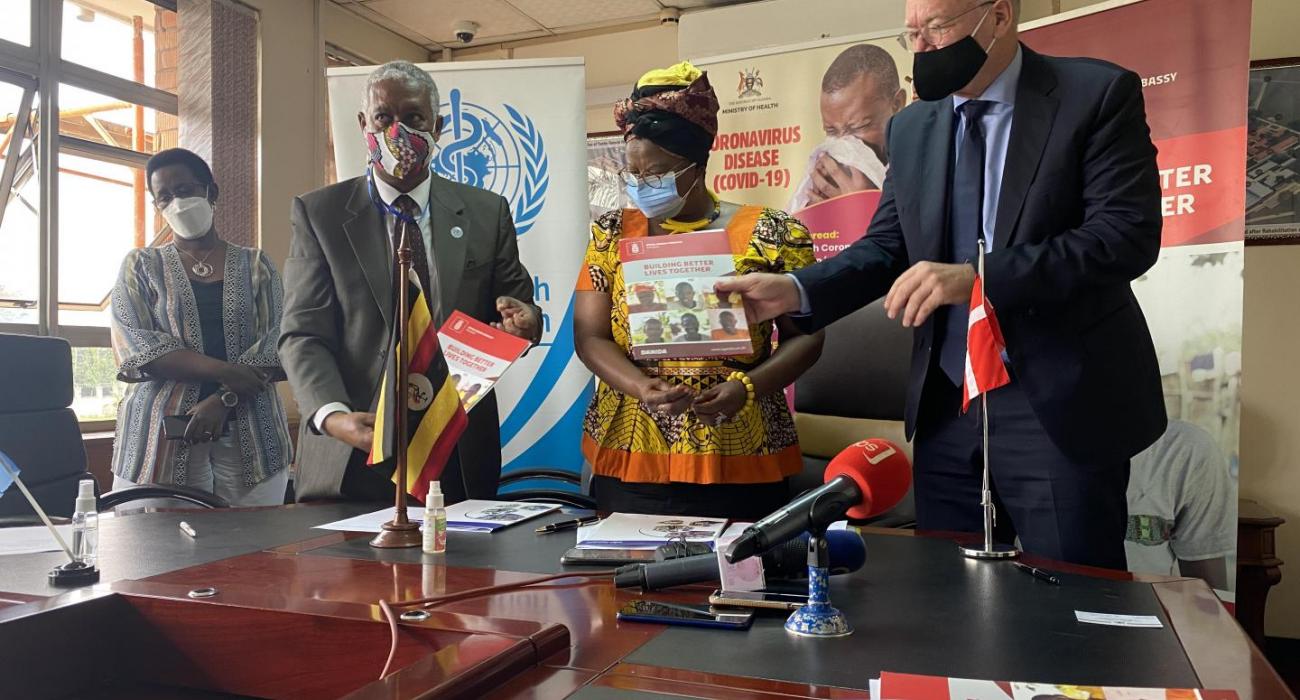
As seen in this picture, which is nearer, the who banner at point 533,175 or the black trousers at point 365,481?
the black trousers at point 365,481

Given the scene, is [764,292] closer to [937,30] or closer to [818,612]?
[937,30]

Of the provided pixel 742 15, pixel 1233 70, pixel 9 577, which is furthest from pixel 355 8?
pixel 9 577

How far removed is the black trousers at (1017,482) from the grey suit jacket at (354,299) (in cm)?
115

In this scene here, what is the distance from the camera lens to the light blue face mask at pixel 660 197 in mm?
2176

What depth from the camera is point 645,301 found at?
1.84m

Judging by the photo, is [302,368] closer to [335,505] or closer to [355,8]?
[335,505]

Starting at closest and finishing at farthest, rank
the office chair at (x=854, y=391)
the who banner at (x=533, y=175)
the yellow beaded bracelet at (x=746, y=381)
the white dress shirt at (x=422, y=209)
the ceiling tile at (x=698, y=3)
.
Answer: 1. the yellow beaded bracelet at (x=746, y=381)
2. the white dress shirt at (x=422, y=209)
3. the office chair at (x=854, y=391)
4. the who banner at (x=533, y=175)
5. the ceiling tile at (x=698, y=3)

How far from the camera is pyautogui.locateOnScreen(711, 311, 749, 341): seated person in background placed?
1.78m

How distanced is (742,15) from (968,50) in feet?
12.6

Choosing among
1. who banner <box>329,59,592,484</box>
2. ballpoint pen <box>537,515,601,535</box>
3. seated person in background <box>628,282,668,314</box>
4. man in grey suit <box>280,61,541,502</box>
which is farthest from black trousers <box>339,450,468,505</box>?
who banner <box>329,59,592,484</box>

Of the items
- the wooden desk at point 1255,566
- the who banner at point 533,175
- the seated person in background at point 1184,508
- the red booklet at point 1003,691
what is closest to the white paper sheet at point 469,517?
the red booklet at point 1003,691

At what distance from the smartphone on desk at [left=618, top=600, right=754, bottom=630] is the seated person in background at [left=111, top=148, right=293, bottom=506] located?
2.42m

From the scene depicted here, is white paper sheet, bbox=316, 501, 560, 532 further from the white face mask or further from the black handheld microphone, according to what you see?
the white face mask

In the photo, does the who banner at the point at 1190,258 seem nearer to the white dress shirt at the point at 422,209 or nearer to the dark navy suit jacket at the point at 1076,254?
the dark navy suit jacket at the point at 1076,254
